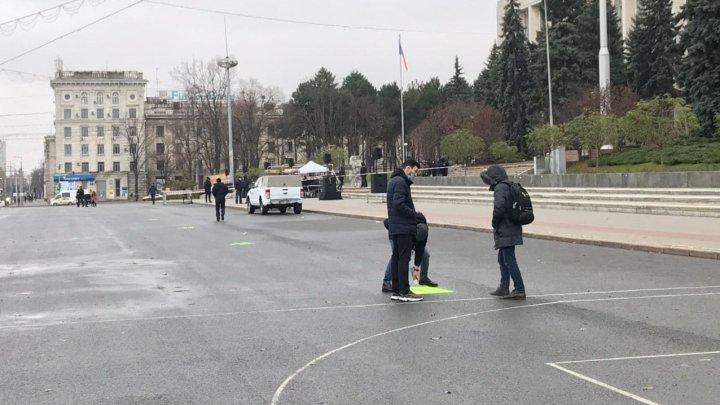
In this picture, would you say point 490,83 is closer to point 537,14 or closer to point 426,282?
point 537,14

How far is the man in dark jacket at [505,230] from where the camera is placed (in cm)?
903

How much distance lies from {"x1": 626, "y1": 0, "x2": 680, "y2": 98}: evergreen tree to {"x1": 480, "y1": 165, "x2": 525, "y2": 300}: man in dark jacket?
47.9 meters

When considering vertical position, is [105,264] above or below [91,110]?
below

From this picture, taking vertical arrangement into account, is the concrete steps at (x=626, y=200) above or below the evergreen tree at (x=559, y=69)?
below

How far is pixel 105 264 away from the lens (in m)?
13.9

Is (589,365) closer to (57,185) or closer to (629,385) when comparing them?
(629,385)

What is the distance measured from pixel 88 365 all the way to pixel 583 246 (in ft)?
39.7

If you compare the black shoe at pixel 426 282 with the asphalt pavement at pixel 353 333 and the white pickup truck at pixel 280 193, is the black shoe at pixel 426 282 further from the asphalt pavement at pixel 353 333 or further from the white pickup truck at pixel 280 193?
the white pickup truck at pixel 280 193

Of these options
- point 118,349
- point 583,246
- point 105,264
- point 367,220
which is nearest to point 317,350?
point 118,349

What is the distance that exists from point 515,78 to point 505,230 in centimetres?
5085

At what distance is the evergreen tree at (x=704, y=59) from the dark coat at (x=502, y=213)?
98.0 feet

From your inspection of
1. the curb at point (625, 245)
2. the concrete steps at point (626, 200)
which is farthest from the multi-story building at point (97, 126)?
the curb at point (625, 245)

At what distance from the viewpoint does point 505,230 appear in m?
9.11

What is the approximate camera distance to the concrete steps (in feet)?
68.8
